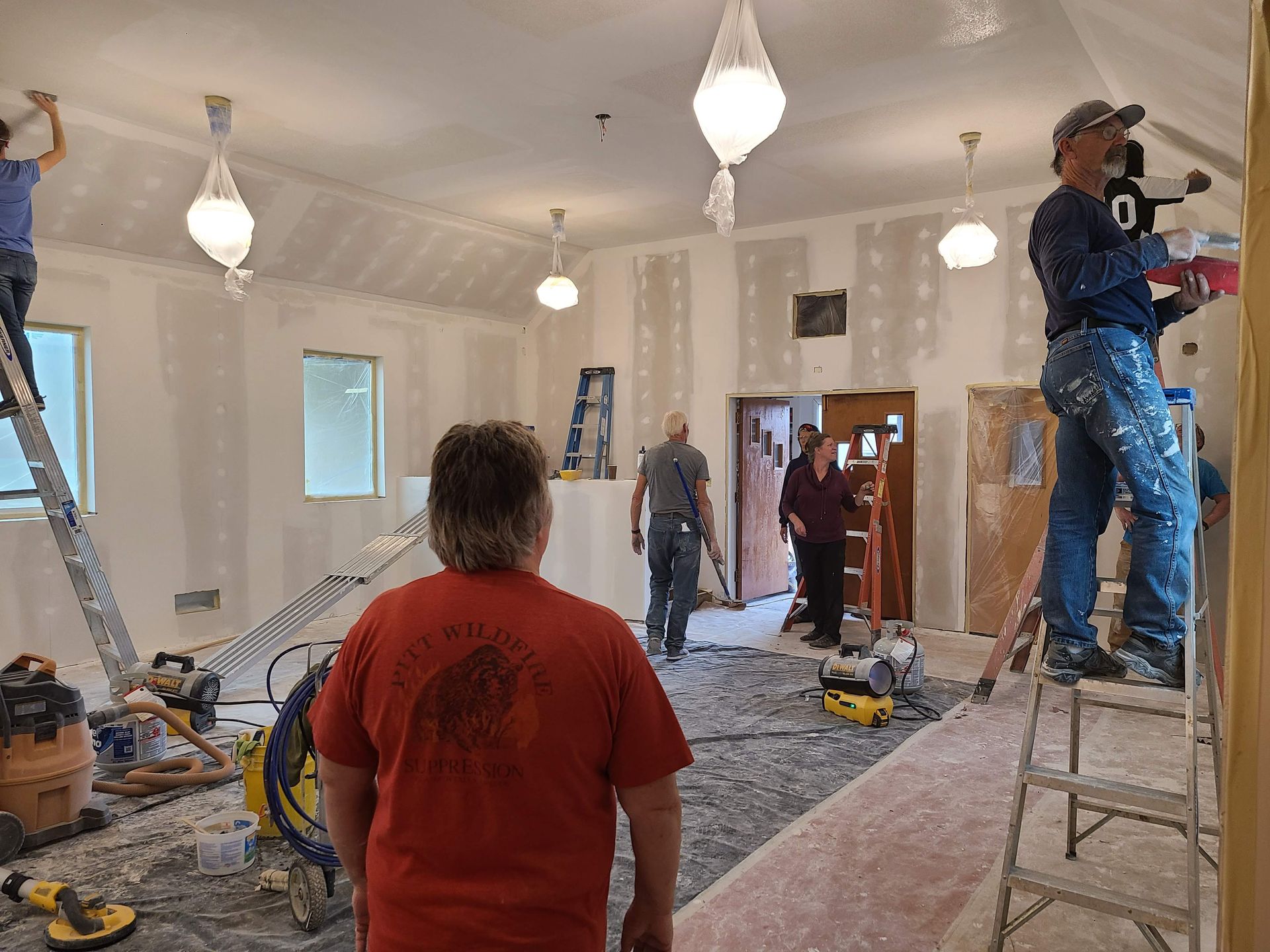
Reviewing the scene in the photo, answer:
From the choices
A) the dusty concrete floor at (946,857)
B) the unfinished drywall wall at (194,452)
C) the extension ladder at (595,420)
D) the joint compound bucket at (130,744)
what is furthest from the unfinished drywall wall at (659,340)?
the joint compound bucket at (130,744)

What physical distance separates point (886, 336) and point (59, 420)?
5840mm

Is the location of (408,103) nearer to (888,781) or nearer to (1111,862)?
(888,781)

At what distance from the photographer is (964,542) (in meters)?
6.36

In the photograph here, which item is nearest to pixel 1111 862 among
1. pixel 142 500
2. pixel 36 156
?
pixel 142 500

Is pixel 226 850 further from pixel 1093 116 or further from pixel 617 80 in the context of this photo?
pixel 617 80

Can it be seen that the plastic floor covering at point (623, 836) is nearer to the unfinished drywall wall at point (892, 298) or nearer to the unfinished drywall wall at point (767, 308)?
the unfinished drywall wall at point (892, 298)

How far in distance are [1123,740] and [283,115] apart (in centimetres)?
548

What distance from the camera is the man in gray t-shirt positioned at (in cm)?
558

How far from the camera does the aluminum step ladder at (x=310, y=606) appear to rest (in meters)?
3.65

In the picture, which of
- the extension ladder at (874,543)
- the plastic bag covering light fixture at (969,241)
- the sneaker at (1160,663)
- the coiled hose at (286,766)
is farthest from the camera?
the extension ladder at (874,543)

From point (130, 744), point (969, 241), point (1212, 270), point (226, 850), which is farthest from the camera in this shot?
point (969, 241)

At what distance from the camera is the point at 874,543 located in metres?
5.86

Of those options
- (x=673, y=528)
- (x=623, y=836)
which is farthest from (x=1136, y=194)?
(x=673, y=528)

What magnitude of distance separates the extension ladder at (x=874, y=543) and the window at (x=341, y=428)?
3.78 meters
